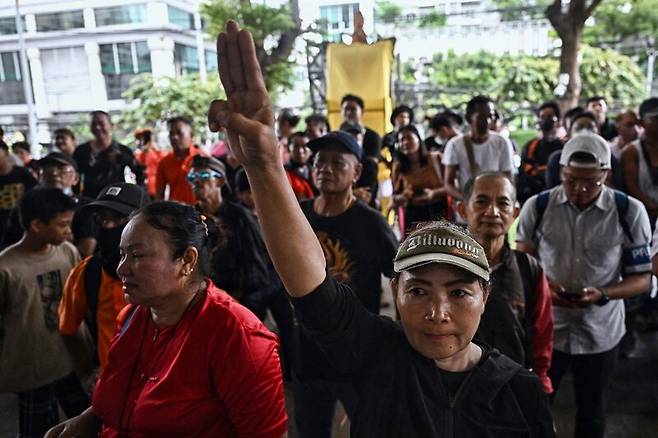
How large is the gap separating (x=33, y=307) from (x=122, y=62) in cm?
2263

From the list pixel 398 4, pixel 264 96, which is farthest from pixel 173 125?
pixel 398 4

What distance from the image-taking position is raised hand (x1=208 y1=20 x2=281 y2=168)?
123 cm

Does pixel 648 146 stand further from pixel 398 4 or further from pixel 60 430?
pixel 398 4

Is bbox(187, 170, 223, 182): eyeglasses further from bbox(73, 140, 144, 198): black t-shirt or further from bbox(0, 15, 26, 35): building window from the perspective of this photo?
bbox(0, 15, 26, 35): building window

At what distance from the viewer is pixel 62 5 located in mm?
22875

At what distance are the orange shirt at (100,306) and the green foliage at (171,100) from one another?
13.6m

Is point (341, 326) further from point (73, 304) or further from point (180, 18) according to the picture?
point (180, 18)

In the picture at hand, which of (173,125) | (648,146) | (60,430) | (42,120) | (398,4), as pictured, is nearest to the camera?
(60,430)

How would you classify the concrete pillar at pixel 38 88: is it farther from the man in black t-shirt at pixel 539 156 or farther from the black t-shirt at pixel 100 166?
the man in black t-shirt at pixel 539 156

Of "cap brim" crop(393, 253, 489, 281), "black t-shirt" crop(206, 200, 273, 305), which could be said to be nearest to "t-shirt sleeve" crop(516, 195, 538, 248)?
"black t-shirt" crop(206, 200, 273, 305)

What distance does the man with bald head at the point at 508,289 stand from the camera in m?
2.07

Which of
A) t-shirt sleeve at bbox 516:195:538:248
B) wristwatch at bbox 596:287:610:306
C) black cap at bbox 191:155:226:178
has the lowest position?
wristwatch at bbox 596:287:610:306

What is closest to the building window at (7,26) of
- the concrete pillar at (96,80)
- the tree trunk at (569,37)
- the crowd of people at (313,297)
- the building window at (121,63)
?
the concrete pillar at (96,80)

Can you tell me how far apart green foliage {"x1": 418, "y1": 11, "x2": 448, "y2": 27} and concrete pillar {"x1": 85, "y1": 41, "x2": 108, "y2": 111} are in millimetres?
13755
